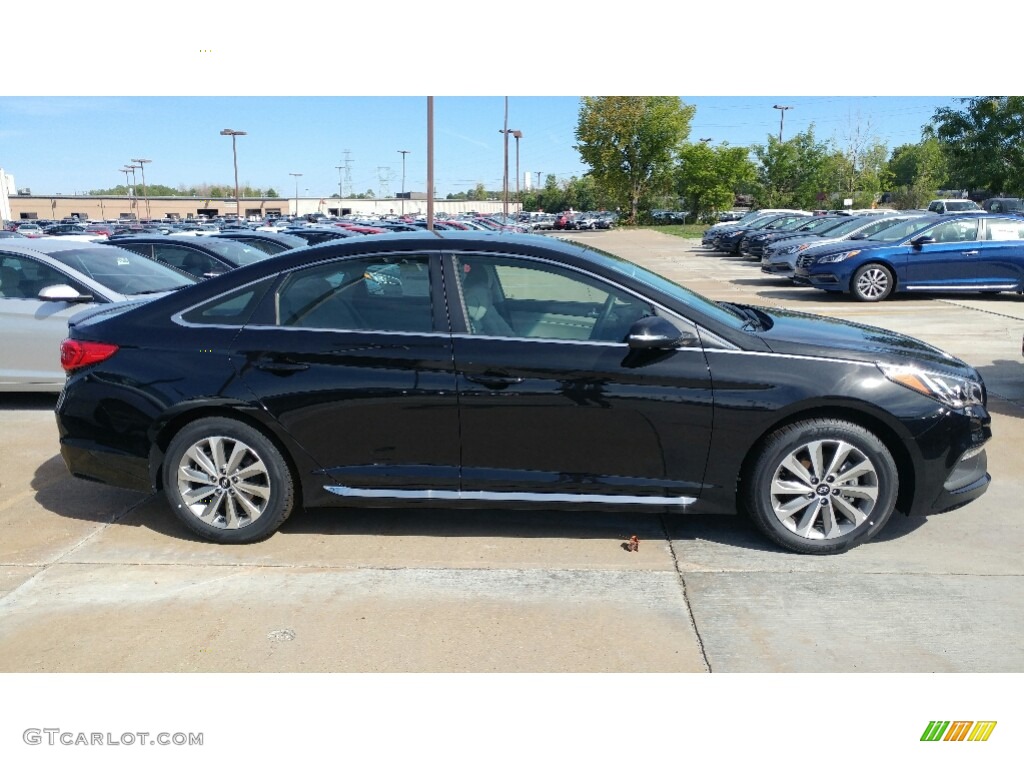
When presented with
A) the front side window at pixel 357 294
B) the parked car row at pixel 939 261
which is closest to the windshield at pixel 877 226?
the parked car row at pixel 939 261

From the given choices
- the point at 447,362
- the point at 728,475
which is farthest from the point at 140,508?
the point at 728,475

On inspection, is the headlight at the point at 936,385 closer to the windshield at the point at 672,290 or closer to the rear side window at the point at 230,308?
the windshield at the point at 672,290

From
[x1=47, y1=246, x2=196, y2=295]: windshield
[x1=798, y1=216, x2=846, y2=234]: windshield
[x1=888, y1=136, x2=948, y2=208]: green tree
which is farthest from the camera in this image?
[x1=888, y1=136, x2=948, y2=208]: green tree

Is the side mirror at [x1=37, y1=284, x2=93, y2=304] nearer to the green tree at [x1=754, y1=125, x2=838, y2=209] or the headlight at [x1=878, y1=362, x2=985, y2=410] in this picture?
the headlight at [x1=878, y1=362, x2=985, y2=410]

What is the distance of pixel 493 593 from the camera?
3.86 meters

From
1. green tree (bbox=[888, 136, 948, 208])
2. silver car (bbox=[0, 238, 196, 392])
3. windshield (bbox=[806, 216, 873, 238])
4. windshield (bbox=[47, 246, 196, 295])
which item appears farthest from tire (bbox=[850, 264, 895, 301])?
green tree (bbox=[888, 136, 948, 208])

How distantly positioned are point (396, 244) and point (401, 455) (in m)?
1.12

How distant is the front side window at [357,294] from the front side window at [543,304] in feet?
0.84

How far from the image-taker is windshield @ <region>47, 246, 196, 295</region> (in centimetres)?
769

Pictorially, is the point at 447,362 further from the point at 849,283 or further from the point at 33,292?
the point at 849,283

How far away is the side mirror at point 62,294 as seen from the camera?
7.08 metres

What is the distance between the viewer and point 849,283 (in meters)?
15.0
